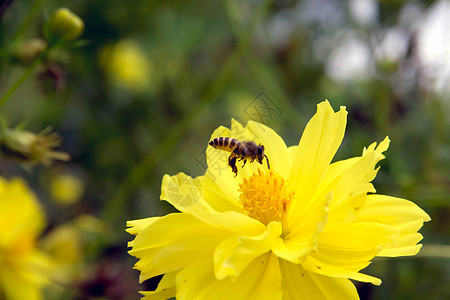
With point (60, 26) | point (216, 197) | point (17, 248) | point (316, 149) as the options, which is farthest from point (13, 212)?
point (316, 149)

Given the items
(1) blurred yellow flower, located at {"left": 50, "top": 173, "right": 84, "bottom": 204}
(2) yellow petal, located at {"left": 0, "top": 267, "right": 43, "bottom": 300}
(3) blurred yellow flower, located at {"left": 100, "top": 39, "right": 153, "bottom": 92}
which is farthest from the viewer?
(3) blurred yellow flower, located at {"left": 100, "top": 39, "right": 153, "bottom": 92}

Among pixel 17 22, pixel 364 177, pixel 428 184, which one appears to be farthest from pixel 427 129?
pixel 17 22

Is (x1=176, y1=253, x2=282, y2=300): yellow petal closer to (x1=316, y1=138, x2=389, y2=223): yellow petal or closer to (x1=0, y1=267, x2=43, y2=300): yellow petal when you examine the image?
(x1=316, y1=138, x2=389, y2=223): yellow petal

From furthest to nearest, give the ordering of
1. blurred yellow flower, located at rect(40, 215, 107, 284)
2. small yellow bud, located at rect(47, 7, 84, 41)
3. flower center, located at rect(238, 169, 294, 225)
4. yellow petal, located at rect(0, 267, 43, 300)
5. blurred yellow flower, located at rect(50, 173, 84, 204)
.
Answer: blurred yellow flower, located at rect(50, 173, 84, 204)
blurred yellow flower, located at rect(40, 215, 107, 284)
yellow petal, located at rect(0, 267, 43, 300)
small yellow bud, located at rect(47, 7, 84, 41)
flower center, located at rect(238, 169, 294, 225)

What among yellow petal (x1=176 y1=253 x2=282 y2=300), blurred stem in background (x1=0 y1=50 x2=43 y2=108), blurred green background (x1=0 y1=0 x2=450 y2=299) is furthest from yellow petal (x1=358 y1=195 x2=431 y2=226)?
blurred stem in background (x1=0 y1=50 x2=43 y2=108)

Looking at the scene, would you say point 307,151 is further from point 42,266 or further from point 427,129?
point 427,129

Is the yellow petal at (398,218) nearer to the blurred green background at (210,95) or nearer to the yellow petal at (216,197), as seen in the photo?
the yellow petal at (216,197)
